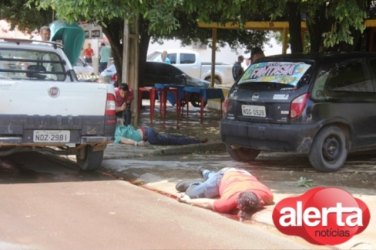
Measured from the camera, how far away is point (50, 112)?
27.0 ft

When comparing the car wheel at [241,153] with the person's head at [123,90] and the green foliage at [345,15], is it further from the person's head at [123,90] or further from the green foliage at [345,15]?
the person's head at [123,90]

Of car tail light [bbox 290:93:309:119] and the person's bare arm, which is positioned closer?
the person's bare arm

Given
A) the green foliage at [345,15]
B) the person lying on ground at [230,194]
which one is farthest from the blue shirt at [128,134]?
the green foliage at [345,15]

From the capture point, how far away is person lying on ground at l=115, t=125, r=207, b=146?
1142 cm

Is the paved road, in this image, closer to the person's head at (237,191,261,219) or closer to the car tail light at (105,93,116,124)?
the person's head at (237,191,261,219)

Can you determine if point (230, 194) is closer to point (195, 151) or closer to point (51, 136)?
point (51, 136)

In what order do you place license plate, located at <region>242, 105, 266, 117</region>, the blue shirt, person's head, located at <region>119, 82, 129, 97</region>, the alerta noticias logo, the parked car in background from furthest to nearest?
the parked car in background < person's head, located at <region>119, 82, 129, 97</region> < the blue shirt < license plate, located at <region>242, 105, 266, 117</region> < the alerta noticias logo

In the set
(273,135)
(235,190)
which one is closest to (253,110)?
(273,135)

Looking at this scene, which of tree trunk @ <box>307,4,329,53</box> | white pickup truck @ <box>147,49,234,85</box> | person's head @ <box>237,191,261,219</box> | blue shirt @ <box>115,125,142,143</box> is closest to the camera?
person's head @ <box>237,191,261,219</box>

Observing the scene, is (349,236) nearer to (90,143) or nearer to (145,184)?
(145,184)

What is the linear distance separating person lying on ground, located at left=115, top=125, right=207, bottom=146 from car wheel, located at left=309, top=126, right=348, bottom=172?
10.6 ft

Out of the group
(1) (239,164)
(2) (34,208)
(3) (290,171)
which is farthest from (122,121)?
(2) (34,208)

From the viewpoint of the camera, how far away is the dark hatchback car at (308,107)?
8.53 metres

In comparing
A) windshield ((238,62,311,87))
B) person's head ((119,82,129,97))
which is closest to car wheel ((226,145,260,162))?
windshield ((238,62,311,87))
